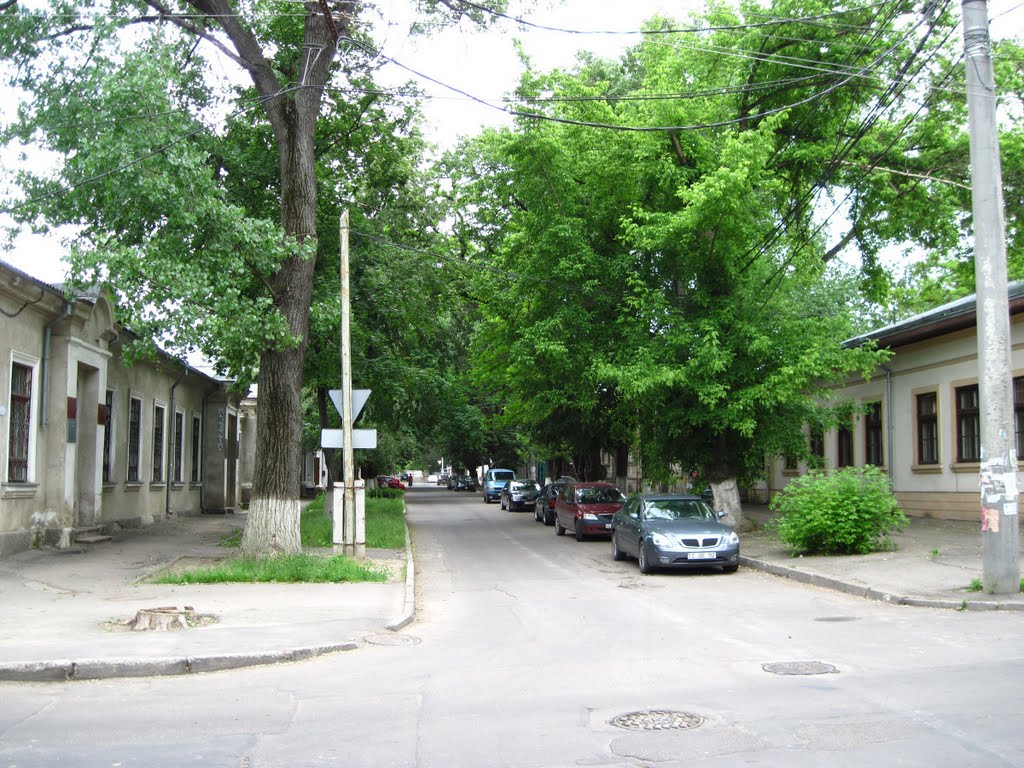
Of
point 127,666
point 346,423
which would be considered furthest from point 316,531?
point 127,666

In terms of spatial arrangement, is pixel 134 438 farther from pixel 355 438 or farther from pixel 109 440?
pixel 355 438

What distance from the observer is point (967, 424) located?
894 inches

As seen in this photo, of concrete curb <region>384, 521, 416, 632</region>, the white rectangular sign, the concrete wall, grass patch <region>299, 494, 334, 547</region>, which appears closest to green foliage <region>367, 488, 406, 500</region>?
grass patch <region>299, 494, 334, 547</region>

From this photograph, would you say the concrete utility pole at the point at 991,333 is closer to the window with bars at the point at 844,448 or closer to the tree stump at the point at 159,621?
the tree stump at the point at 159,621

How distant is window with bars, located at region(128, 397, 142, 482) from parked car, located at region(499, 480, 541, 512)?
64.2ft

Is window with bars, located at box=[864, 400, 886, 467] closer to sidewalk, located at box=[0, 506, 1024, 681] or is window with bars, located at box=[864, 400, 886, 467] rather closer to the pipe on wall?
sidewalk, located at box=[0, 506, 1024, 681]

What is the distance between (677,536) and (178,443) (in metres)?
19.3

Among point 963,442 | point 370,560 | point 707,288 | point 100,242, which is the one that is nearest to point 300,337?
point 100,242

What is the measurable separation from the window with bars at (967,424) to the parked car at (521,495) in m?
20.8

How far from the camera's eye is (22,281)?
16125 mm

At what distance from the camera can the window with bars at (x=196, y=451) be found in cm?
3162

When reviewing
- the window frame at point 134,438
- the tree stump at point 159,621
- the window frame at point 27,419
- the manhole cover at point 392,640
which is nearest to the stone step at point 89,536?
the window frame at point 27,419

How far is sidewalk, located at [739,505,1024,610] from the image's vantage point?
38.7 feet

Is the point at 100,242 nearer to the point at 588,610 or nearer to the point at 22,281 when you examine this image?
the point at 22,281
